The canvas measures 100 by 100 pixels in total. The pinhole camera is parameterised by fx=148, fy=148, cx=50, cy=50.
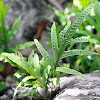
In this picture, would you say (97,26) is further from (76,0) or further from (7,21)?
(7,21)

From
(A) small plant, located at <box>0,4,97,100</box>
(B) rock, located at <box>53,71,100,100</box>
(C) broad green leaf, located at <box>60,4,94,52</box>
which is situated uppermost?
(C) broad green leaf, located at <box>60,4,94,52</box>

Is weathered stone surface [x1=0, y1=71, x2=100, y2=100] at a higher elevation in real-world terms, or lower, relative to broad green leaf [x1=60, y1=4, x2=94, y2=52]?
lower

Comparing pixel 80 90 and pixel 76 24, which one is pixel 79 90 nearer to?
pixel 80 90

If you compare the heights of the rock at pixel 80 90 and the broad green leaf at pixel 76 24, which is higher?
the broad green leaf at pixel 76 24

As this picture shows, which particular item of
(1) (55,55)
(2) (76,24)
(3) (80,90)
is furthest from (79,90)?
(2) (76,24)

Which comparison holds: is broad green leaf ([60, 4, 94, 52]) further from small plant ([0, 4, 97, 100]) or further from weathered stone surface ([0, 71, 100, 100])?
weathered stone surface ([0, 71, 100, 100])

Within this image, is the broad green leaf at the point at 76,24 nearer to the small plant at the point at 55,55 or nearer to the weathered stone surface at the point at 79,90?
the small plant at the point at 55,55

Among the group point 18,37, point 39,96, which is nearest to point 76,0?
point 39,96

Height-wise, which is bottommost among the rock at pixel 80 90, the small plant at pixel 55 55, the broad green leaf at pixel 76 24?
the rock at pixel 80 90

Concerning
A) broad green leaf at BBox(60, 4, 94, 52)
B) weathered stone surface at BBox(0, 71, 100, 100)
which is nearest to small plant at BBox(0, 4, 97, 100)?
broad green leaf at BBox(60, 4, 94, 52)

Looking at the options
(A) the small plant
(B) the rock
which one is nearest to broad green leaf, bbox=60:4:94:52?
(A) the small plant

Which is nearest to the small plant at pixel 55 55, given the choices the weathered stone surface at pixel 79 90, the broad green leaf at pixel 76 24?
the broad green leaf at pixel 76 24
